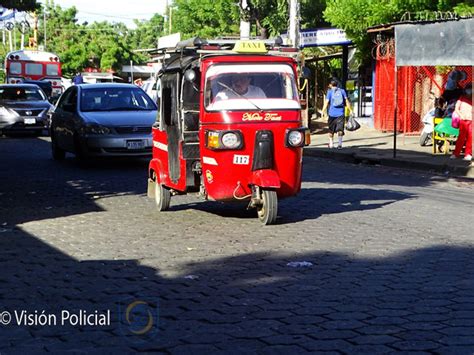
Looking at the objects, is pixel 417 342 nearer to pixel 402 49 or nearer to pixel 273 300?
pixel 273 300

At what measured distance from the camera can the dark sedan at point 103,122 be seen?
16469 millimetres

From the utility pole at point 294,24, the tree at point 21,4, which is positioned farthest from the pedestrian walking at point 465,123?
the tree at point 21,4

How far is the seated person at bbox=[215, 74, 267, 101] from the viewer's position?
31.9ft

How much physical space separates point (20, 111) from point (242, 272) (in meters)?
20.9

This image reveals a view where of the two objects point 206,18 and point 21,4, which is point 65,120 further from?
point 206,18

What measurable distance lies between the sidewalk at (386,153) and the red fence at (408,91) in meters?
0.61

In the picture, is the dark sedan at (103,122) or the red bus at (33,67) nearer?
the dark sedan at (103,122)

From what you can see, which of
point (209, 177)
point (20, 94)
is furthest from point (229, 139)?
point (20, 94)

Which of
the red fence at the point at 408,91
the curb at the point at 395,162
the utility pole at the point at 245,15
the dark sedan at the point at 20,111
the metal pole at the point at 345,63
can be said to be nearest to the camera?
the curb at the point at 395,162

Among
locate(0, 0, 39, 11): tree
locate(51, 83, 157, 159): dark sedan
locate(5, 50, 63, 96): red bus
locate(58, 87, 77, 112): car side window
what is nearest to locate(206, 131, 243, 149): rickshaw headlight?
locate(51, 83, 157, 159): dark sedan

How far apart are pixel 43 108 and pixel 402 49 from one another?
525 inches

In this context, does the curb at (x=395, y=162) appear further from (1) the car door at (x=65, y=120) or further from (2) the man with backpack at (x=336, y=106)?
(1) the car door at (x=65, y=120)

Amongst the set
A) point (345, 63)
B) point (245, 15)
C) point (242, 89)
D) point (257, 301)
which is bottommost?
point (257, 301)

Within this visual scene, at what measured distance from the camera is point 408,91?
24.8m
